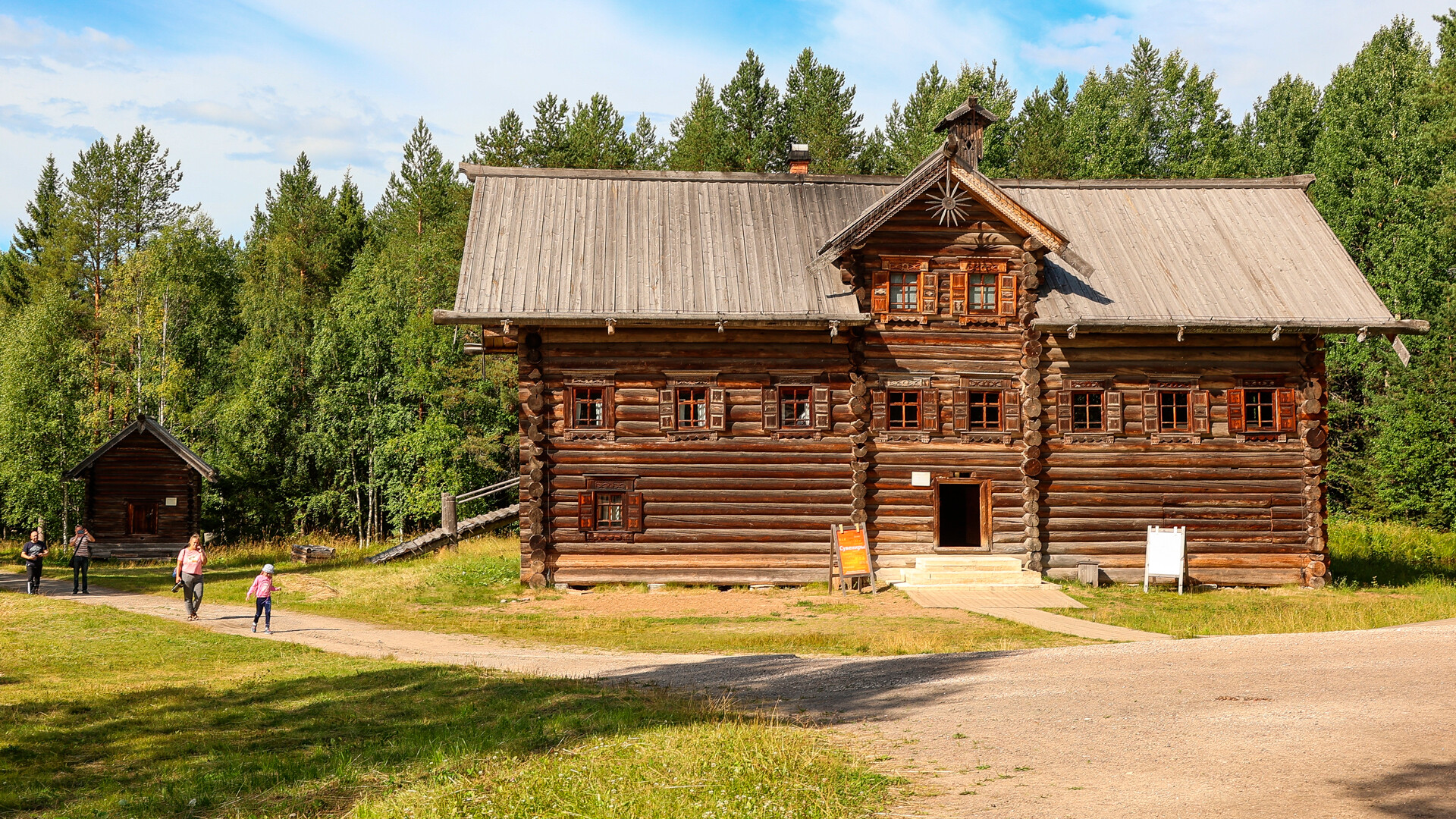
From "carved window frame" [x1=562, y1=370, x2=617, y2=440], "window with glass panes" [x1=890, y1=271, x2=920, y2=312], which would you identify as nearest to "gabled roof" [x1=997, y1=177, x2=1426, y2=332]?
"window with glass panes" [x1=890, y1=271, x2=920, y2=312]

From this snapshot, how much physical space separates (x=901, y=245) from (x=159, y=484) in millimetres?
25968

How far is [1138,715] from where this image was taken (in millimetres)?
9969

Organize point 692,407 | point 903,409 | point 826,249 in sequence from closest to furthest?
point 826,249, point 692,407, point 903,409

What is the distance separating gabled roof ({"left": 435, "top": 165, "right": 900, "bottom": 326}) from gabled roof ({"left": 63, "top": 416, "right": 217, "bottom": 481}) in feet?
51.2

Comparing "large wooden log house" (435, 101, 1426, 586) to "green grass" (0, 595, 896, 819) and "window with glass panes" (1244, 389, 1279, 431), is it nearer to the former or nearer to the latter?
"window with glass panes" (1244, 389, 1279, 431)

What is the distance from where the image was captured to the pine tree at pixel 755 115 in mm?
50094

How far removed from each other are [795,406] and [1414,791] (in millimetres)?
17238

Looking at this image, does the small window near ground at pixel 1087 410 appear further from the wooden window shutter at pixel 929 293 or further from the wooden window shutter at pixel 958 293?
the wooden window shutter at pixel 929 293

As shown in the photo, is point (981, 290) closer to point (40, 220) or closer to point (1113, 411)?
point (1113, 411)

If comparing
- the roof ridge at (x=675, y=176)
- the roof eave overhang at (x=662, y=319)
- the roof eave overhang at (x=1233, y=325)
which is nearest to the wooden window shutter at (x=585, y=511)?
the roof eave overhang at (x=662, y=319)

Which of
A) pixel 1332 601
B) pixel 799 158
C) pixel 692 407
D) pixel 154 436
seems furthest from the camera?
pixel 154 436

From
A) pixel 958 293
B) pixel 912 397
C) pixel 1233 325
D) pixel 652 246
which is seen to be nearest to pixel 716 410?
pixel 652 246

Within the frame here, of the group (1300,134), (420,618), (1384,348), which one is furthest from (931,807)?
(1300,134)

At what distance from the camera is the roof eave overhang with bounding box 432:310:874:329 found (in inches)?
894
